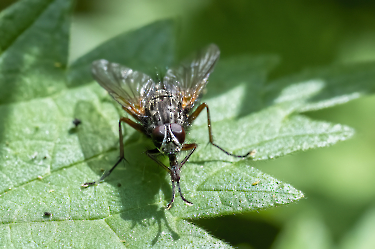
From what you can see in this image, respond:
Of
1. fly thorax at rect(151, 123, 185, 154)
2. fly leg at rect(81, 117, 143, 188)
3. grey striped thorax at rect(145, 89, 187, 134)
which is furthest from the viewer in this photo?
grey striped thorax at rect(145, 89, 187, 134)

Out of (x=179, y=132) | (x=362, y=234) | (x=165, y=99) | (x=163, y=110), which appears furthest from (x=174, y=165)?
(x=362, y=234)

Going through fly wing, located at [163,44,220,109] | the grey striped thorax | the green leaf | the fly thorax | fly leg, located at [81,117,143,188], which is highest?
fly wing, located at [163,44,220,109]

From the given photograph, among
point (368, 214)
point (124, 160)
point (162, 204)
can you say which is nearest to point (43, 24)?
point (124, 160)

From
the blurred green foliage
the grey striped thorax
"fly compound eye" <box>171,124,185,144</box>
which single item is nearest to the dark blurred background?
the blurred green foliage

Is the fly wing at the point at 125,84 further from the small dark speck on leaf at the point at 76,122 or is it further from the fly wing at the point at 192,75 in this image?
the small dark speck on leaf at the point at 76,122

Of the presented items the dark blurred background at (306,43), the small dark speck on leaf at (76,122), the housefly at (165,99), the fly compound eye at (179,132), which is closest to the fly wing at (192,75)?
the housefly at (165,99)

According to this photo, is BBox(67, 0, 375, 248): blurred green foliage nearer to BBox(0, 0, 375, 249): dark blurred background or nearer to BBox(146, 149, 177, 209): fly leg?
BBox(0, 0, 375, 249): dark blurred background
